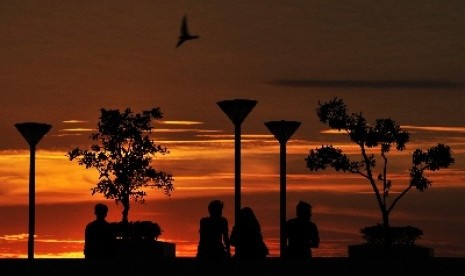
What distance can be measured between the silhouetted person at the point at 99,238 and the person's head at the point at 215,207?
1879mm

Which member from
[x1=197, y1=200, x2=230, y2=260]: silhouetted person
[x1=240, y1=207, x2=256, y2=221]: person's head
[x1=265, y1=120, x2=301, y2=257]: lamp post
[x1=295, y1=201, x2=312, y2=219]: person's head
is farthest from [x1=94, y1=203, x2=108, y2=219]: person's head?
[x1=265, y1=120, x2=301, y2=257]: lamp post

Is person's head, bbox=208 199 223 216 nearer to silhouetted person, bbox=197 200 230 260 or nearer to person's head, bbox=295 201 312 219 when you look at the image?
silhouetted person, bbox=197 200 230 260

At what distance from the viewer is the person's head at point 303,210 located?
70.8 ft

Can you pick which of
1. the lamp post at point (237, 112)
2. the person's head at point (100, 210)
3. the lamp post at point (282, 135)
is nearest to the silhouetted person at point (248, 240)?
the person's head at point (100, 210)

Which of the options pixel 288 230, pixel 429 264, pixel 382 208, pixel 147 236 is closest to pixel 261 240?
pixel 288 230

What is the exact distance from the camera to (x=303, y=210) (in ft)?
70.9

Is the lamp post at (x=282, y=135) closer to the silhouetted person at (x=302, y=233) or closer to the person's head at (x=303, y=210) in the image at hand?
the silhouetted person at (x=302, y=233)

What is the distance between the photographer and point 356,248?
40.6 metres

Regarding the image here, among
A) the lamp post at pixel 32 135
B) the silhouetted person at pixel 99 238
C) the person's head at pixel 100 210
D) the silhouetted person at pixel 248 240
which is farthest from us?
the lamp post at pixel 32 135

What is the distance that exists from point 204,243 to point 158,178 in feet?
86.9

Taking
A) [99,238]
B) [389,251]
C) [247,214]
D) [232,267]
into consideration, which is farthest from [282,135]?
[232,267]

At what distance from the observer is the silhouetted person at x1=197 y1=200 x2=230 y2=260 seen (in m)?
20.7

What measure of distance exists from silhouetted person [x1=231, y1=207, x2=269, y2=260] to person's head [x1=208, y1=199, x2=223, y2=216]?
0.81 metres

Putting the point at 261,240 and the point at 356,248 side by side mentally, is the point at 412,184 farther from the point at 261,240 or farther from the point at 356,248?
the point at 261,240
